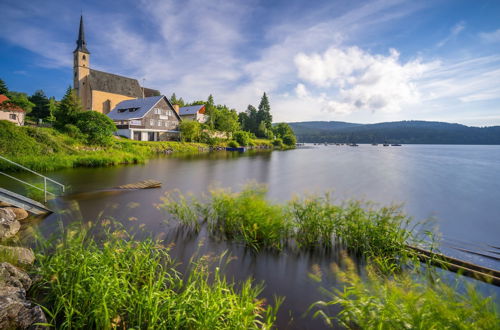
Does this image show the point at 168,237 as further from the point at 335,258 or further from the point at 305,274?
the point at 335,258

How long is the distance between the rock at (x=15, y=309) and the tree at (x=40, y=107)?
67002 mm

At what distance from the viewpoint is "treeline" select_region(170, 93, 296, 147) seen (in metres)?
57.6

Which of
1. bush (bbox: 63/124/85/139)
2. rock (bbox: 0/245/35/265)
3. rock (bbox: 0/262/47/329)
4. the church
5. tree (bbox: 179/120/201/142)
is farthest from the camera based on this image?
the church

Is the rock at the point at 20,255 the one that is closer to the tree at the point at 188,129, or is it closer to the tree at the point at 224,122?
the tree at the point at 188,129

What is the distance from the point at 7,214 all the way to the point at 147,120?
145 feet

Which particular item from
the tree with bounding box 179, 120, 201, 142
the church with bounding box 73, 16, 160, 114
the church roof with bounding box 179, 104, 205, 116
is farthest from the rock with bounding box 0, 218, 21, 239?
the church roof with bounding box 179, 104, 205, 116

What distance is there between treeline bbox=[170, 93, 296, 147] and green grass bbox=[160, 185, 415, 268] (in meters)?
49.6

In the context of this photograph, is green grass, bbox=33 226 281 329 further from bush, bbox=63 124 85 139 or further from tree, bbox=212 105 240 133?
tree, bbox=212 105 240 133

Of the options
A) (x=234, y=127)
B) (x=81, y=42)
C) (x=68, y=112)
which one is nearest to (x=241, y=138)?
(x=234, y=127)

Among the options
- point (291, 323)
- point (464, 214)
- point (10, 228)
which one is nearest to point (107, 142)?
point (10, 228)

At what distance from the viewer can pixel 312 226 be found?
7305 mm

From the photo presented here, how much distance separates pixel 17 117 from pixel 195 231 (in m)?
52.5

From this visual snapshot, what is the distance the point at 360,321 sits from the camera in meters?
3.32

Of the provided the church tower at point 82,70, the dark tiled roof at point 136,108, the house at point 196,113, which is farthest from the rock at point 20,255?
the house at point 196,113
